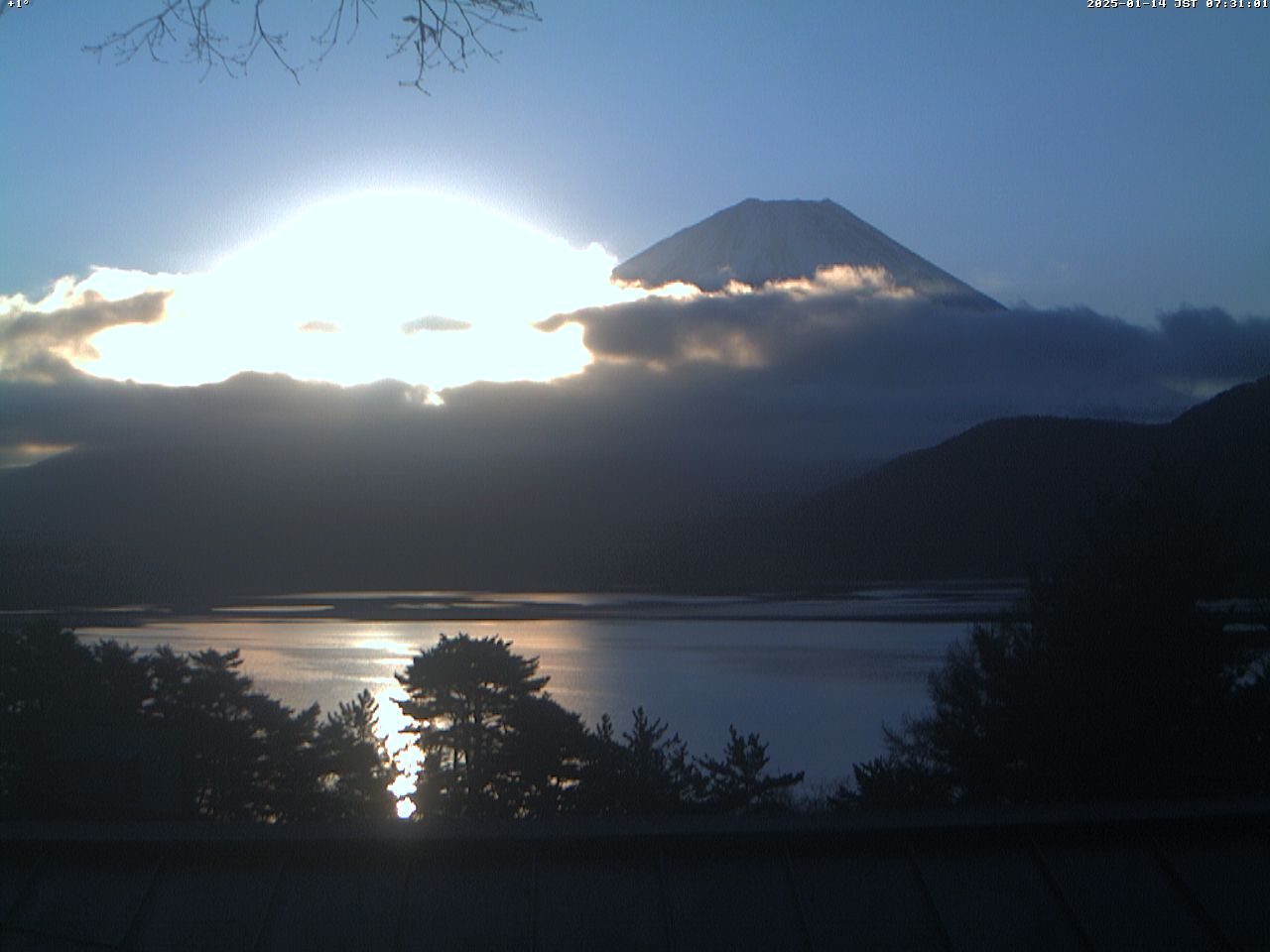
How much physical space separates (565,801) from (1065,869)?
890cm

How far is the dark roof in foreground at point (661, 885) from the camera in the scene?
3.81 metres

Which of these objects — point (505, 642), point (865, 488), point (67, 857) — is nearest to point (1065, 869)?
point (67, 857)

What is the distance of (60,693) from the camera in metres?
13.4

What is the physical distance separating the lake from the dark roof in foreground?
876 cm

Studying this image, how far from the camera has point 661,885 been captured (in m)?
4.02

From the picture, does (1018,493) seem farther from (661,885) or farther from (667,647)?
(661,885)

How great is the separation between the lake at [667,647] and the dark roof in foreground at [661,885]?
8.76 meters

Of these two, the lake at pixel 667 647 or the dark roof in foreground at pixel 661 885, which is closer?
the dark roof in foreground at pixel 661 885

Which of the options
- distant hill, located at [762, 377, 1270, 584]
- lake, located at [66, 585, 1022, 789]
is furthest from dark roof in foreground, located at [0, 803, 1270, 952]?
distant hill, located at [762, 377, 1270, 584]

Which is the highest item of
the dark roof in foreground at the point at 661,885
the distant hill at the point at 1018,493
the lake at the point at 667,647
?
the distant hill at the point at 1018,493

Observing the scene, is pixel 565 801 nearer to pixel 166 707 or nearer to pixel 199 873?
pixel 166 707

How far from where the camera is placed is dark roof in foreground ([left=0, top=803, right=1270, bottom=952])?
3807 millimetres

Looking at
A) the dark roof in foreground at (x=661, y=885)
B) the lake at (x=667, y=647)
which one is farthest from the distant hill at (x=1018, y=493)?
the dark roof in foreground at (x=661, y=885)

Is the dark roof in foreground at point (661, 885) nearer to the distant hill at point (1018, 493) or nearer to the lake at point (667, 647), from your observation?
the lake at point (667, 647)
